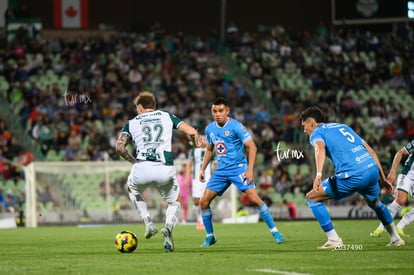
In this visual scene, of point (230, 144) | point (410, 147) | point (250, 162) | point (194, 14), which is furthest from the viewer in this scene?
point (194, 14)

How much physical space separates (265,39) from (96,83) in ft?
30.5

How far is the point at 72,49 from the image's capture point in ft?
121

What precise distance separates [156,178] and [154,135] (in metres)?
0.62

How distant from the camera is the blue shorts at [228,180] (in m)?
14.3

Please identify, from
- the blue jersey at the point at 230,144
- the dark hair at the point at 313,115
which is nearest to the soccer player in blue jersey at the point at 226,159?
the blue jersey at the point at 230,144

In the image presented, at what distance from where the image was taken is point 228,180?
47.3 ft

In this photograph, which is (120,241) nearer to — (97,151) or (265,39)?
(97,151)

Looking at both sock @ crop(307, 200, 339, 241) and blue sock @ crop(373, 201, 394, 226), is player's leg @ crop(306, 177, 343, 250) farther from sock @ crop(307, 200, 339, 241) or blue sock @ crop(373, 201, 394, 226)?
blue sock @ crop(373, 201, 394, 226)

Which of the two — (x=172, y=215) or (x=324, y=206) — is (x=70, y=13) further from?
(x=324, y=206)

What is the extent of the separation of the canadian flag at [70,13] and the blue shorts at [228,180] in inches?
949

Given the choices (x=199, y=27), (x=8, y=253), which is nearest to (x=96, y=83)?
(x=199, y=27)

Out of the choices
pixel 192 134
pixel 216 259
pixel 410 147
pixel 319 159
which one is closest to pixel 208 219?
pixel 192 134

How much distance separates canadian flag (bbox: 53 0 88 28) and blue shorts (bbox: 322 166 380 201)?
2621 cm

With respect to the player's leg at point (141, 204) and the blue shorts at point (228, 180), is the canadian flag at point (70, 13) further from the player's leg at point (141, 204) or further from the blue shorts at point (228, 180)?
the player's leg at point (141, 204)
